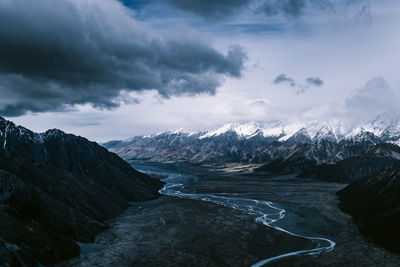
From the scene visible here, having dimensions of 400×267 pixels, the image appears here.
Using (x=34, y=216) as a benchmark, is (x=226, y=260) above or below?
below

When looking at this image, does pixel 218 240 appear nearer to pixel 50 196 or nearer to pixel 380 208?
pixel 50 196

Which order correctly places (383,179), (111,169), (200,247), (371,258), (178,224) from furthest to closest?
(111,169)
(383,179)
(178,224)
(200,247)
(371,258)

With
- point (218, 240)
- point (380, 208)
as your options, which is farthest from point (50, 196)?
point (380, 208)

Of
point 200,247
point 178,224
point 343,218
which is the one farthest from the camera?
point 343,218

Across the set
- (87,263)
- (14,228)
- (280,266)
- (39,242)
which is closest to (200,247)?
(280,266)

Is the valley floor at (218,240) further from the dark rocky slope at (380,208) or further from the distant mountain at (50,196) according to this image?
the distant mountain at (50,196)

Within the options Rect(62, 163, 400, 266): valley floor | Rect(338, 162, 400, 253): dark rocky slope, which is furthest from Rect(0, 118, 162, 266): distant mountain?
Rect(338, 162, 400, 253): dark rocky slope

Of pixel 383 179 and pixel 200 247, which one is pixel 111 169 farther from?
pixel 383 179
